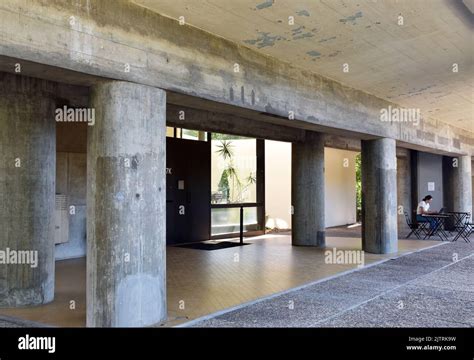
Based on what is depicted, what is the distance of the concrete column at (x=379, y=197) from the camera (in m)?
9.62

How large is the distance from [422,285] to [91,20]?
17.6ft

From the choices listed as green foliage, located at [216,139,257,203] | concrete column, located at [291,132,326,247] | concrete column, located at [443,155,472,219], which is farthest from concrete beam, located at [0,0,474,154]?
concrete column, located at [443,155,472,219]

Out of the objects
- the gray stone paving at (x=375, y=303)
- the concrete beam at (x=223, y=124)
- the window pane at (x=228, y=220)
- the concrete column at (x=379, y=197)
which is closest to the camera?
the gray stone paving at (x=375, y=303)

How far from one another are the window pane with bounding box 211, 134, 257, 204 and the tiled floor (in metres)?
2.63

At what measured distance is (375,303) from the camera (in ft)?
17.7

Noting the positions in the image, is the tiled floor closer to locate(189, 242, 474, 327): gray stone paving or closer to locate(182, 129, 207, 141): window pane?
locate(189, 242, 474, 327): gray stone paving

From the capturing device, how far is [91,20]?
401 centimetres

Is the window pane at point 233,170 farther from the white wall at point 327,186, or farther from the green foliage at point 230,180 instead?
the white wall at point 327,186

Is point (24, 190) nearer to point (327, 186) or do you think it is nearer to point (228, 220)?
point (228, 220)

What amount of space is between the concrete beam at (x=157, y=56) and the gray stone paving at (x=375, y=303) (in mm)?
2352

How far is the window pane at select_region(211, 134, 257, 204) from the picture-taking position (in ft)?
44.9

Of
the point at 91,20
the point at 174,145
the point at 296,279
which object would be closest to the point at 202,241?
the point at 174,145

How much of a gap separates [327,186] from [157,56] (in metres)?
13.9

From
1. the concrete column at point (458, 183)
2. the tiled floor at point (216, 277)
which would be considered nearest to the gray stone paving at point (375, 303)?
the tiled floor at point (216, 277)
